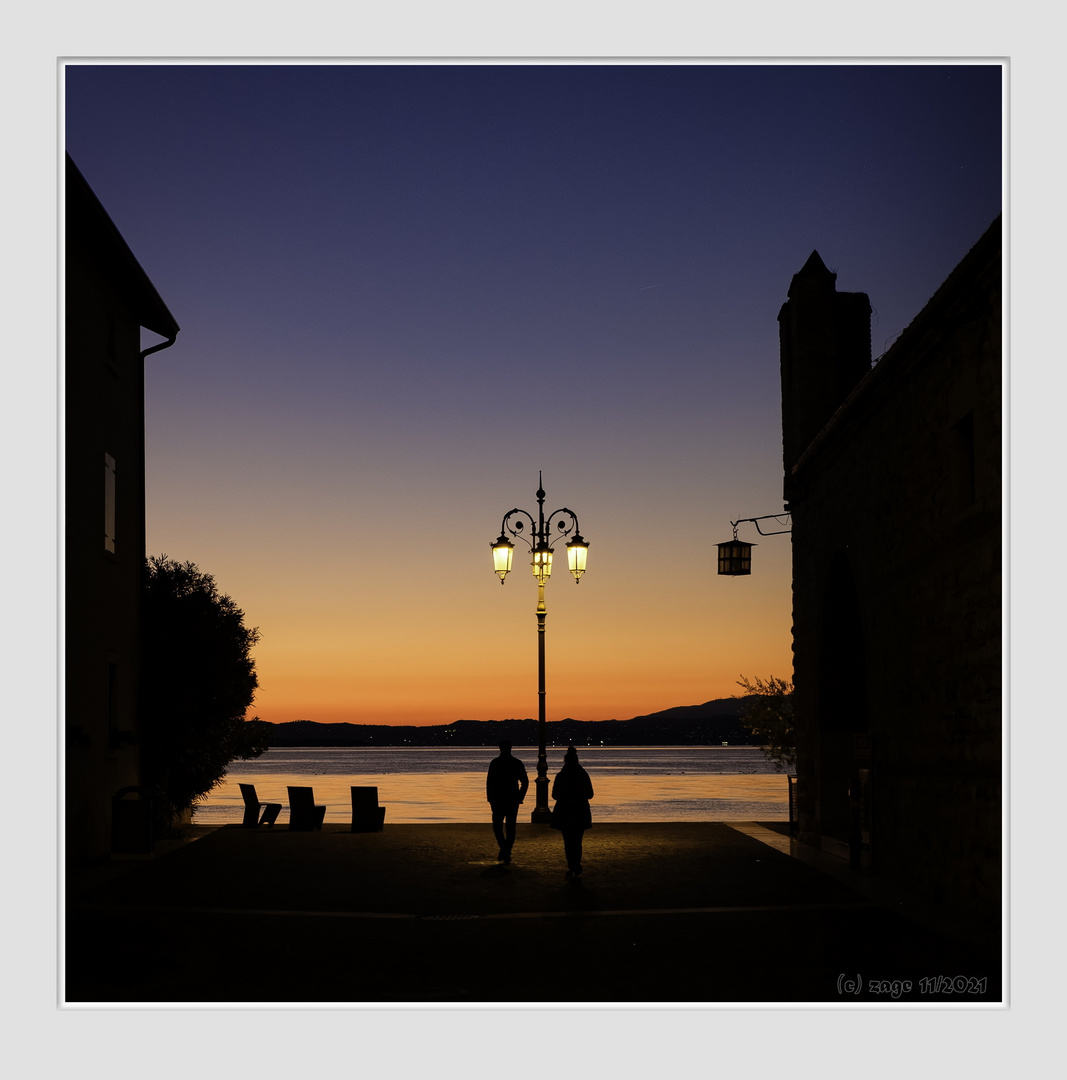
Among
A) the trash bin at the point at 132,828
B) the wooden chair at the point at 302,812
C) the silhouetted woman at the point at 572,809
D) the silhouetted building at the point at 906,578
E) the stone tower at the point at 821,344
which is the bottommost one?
the wooden chair at the point at 302,812

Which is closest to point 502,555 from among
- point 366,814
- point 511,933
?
point 366,814

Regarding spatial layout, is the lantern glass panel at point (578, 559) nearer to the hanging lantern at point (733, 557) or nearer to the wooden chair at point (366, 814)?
the hanging lantern at point (733, 557)

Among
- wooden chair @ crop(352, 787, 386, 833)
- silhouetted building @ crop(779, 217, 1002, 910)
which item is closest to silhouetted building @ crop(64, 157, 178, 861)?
wooden chair @ crop(352, 787, 386, 833)

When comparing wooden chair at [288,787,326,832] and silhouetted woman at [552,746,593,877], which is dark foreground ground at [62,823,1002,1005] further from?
wooden chair at [288,787,326,832]

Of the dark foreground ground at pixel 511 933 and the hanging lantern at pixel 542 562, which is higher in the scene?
the hanging lantern at pixel 542 562

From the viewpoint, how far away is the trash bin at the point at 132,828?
19.3 meters

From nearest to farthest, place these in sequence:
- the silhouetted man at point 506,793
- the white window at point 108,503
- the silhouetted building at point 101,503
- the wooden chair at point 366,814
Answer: the silhouetted building at point 101,503 < the silhouetted man at point 506,793 < the white window at point 108,503 < the wooden chair at point 366,814

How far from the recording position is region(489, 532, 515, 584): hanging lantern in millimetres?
25672

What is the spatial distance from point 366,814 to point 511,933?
1386cm

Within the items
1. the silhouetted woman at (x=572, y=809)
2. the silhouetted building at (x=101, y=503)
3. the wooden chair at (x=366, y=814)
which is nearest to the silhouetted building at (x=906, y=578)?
the silhouetted woman at (x=572, y=809)

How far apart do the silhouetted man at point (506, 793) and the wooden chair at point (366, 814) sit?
6535 mm

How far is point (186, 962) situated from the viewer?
1030 cm
